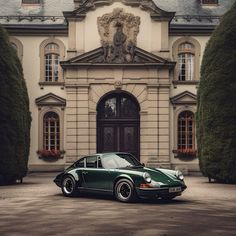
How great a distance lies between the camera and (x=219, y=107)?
20609 mm

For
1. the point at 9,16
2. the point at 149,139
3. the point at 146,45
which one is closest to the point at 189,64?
the point at 146,45

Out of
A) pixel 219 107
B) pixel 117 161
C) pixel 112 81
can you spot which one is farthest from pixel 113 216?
pixel 112 81

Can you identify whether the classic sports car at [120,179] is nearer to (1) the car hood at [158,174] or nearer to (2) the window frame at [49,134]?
(1) the car hood at [158,174]

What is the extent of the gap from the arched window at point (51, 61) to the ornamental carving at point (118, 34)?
302 cm

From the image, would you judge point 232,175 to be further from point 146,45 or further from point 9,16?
point 9,16

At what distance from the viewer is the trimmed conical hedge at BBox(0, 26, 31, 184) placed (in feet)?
66.5

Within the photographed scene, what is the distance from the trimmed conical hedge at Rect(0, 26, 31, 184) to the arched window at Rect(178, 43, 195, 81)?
1107 cm

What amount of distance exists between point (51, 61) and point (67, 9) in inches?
161

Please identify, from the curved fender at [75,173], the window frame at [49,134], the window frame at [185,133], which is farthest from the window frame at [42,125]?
the curved fender at [75,173]

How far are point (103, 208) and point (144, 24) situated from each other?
18545 millimetres

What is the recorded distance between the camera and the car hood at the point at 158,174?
521 inches

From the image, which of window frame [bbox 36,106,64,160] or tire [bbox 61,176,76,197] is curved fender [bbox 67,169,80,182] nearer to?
tire [bbox 61,176,76,197]

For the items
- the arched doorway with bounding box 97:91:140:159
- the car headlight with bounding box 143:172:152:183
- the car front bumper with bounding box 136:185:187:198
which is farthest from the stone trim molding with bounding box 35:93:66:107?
the car front bumper with bounding box 136:185:187:198

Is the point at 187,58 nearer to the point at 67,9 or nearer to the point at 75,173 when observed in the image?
the point at 67,9
